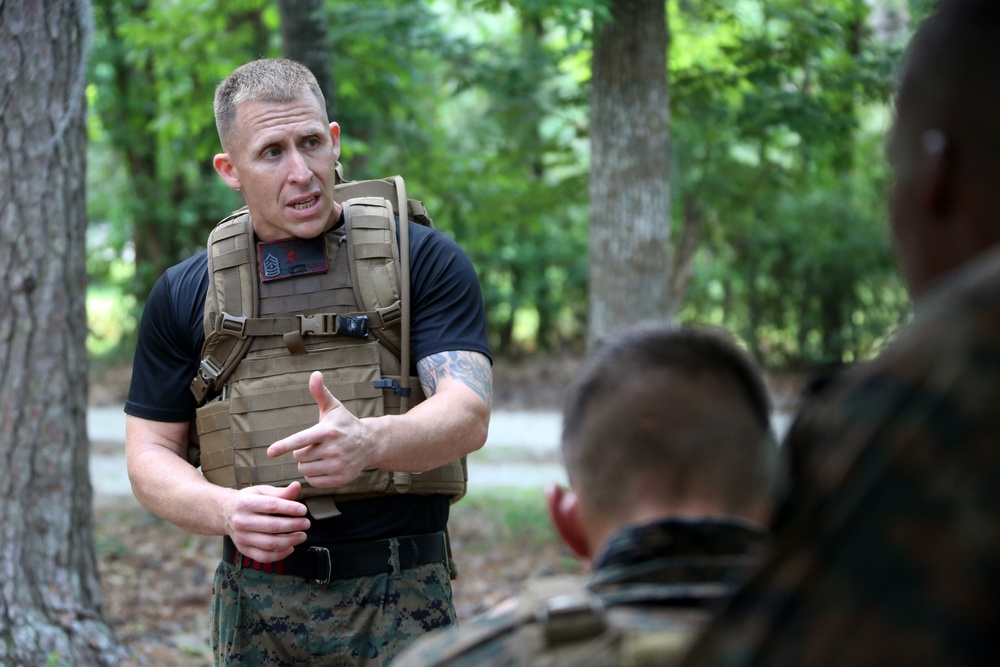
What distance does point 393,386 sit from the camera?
280cm

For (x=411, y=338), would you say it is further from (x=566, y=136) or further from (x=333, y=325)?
(x=566, y=136)

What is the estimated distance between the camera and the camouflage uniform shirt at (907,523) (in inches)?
34.3

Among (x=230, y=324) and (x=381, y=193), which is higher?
(x=381, y=193)

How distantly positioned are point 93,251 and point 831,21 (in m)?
10.6

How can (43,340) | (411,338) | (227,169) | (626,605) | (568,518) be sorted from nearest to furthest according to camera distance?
(626,605) → (568,518) → (411,338) → (227,169) → (43,340)

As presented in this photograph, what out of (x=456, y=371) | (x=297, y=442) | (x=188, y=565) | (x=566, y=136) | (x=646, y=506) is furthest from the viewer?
Answer: (x=566, y=136)

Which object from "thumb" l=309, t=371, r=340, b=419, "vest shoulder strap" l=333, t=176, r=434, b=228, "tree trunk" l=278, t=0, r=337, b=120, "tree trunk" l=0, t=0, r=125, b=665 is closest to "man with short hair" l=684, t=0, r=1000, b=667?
"thumb" l=309, t=371, r=340, b=419

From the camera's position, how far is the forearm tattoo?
273cm

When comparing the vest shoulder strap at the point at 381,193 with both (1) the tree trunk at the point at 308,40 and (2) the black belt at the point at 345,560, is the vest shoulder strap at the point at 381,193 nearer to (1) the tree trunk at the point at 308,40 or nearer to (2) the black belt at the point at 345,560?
(2) the black belt at the point at 345,560

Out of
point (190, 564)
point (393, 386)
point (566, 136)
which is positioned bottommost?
point (190, 564)

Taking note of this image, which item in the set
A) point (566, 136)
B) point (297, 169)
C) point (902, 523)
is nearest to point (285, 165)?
point (297, 169)

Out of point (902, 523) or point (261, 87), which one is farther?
point (261, 87)

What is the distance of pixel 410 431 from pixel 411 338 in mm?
364

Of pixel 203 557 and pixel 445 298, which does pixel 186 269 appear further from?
pixel 203 557
